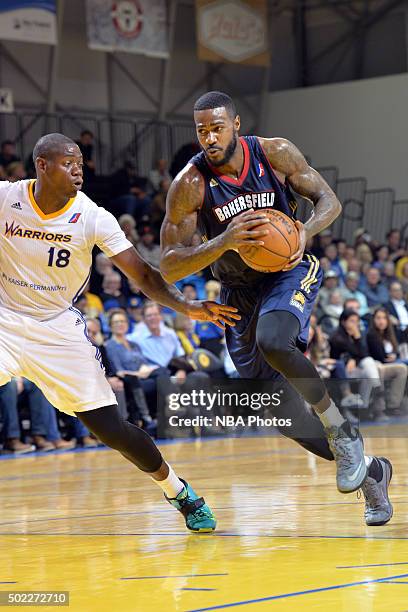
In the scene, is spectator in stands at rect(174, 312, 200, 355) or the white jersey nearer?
the white jersey

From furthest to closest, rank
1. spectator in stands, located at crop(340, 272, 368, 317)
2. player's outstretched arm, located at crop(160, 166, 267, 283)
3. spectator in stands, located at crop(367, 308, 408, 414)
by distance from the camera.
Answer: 1. spectator in stands, located at crop(340, 272, 368, 317)
2. spectator in stands, located at crop(367, 308, 408, 414)
3. player's outstretched arm, located at crop(160, 166, 267, 283)

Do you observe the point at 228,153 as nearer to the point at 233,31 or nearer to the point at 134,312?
the point at 134,312

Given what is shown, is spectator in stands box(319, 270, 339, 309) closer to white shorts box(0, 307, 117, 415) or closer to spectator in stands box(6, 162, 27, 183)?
spectator in stands box(6, 162, 27, 183)

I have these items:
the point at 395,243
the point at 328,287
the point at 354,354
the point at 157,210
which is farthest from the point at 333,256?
the point at 354,354

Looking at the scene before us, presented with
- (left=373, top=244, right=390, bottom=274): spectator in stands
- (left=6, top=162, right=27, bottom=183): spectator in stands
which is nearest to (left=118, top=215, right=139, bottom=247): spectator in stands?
(left=6, top=162, right=27, bottom=183): spectator in stands

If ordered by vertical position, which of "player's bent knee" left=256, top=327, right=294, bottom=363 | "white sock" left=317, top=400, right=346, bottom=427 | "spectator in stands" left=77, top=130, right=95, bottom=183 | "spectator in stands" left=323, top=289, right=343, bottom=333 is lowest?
"spectator in stands" left=323, top=289, right=343, bottom=333

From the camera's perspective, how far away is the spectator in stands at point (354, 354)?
14.5m

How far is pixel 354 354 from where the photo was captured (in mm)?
14555

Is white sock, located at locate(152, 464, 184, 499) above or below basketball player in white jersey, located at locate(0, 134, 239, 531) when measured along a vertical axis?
below

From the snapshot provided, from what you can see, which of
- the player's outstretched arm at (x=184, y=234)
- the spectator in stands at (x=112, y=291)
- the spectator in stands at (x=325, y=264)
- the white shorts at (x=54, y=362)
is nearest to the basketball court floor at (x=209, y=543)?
the white shorts at (x=54, y=362)

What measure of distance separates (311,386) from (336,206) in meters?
1.01

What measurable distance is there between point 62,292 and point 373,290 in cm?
1209

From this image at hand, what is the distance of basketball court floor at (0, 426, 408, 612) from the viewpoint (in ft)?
14.0

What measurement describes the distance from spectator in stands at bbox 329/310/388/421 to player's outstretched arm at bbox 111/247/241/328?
8635 millimetres
